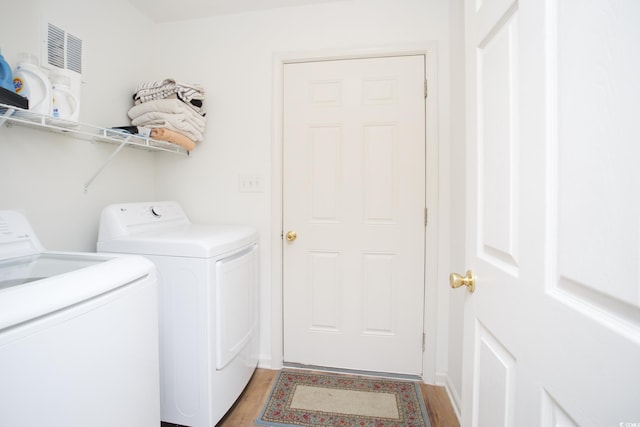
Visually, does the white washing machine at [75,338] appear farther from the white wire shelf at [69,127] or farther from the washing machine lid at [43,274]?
the white wire shelf at [69,127]

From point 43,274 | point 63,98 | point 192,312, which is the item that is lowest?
point 192,312

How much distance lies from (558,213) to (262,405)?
5.57 feet

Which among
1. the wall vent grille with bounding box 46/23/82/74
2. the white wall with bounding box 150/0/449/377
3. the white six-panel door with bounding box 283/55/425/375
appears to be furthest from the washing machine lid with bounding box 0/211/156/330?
the white six-panel door with bounding box 283/55/425/375

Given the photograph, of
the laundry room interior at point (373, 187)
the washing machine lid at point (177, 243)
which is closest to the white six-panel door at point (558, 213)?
the laundry room interior at point (373, 187)

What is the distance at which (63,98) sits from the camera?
1.21 meters

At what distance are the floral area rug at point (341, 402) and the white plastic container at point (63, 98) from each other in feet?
5.75

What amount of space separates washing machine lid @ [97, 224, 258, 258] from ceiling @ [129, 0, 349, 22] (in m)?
1.51

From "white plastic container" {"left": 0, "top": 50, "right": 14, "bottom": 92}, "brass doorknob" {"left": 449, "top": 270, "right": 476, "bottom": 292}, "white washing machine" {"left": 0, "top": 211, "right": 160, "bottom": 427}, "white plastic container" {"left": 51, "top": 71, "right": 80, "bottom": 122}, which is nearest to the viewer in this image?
"white washing machine" {"left": 0, "top": 211, "right": 160, "bottom": 427}

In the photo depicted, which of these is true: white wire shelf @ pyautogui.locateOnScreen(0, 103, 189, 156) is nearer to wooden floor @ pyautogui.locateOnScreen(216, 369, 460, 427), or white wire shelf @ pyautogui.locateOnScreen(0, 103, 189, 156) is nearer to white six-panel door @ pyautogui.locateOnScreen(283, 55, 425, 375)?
white six-panel door @ pyautogui.locateOnScreen(283, 55, 425, 375)

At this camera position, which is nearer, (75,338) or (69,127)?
(75,338)

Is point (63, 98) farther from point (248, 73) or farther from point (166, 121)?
point (248, 73)

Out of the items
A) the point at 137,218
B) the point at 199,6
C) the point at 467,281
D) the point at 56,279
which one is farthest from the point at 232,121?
the point at 467,281

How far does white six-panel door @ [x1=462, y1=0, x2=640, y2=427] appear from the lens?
35cm

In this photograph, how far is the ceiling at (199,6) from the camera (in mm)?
1777
